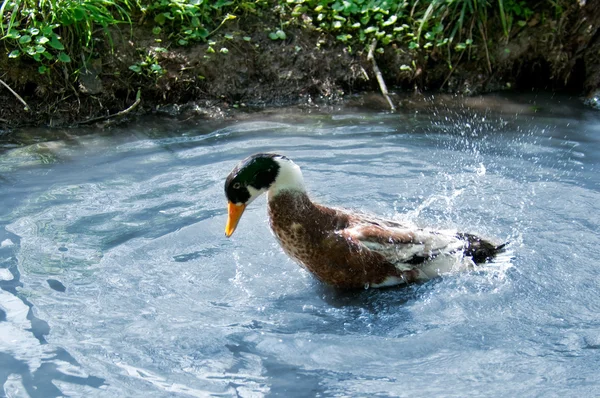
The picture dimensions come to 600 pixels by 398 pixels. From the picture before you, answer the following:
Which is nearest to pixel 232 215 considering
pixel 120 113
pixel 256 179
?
pixel 256 179

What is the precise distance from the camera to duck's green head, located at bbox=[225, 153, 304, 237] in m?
4.03

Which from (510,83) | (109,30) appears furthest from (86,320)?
(510,83)

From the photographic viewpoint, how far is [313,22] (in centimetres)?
768

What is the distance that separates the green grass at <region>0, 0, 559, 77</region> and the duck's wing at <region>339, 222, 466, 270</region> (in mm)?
3549

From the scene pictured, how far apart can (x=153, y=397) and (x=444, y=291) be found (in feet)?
5.98

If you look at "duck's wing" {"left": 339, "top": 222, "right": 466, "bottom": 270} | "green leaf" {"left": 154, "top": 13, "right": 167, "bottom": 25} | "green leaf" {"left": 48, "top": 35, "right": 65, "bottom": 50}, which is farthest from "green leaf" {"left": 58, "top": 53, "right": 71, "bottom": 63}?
"duck's wing" {"left": 339, "top": 222, "right": 466, "bottom": 270}

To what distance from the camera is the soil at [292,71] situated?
7098mm

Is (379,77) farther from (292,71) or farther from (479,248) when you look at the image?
(479,248)

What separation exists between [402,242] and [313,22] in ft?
13.2

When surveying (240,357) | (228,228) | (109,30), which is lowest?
(240,357)

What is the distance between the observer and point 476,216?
5.15 metres

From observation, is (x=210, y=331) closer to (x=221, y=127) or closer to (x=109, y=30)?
(x=221, y=127)

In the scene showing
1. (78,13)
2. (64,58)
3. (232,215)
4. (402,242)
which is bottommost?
(402,242)

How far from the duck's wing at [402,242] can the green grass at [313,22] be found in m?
→ 3.55
